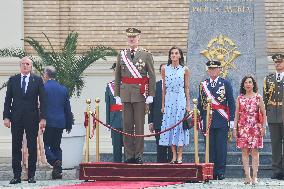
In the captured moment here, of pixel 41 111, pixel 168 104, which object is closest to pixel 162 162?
pixel 168 104

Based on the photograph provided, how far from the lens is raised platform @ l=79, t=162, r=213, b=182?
14359 mm

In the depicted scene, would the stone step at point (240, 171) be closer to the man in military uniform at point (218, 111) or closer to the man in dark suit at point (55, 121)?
the man in military uniform at point (218, 111)

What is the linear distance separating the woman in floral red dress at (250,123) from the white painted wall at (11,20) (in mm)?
9454

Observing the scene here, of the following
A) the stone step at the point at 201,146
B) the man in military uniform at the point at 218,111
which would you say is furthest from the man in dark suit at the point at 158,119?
the stone step at the point at 201,146

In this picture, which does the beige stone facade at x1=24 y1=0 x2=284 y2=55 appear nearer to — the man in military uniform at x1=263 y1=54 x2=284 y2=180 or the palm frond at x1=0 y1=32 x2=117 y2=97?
the palm frond at x1=0 y1=32 x2=117 y2=97

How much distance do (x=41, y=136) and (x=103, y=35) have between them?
19.6 feet

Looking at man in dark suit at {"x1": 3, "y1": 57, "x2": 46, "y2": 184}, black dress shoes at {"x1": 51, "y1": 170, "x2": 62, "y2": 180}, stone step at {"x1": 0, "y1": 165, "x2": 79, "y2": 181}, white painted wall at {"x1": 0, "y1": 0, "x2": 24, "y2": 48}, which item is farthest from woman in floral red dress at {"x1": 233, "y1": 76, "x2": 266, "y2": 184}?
white painted wall at {"x1": 0, "y1": 0, "x2": 24, "y2": 48}

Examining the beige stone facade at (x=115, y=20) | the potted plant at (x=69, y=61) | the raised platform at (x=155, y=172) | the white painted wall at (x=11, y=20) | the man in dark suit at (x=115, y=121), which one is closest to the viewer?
the raised platform at (x=155, y=172)

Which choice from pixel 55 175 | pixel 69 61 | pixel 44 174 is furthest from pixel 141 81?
pixel 69 61

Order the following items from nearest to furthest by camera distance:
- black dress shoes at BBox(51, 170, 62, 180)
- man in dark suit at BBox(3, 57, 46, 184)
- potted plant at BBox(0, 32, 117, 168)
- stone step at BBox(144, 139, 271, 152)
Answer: man in dark suit at BBox(3, 57, 46, 184) → black dress shoes at BBox(51, 170, 62, 180) → stone step at BBox(144, 139, 271, 152) → potted plant at BBox(0, 32, 117, 168)

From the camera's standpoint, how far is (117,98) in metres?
14.7

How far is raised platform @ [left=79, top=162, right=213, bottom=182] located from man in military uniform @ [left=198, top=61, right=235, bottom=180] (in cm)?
92

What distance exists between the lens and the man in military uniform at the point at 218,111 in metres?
15.5

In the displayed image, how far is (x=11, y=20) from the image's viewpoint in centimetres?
2350
